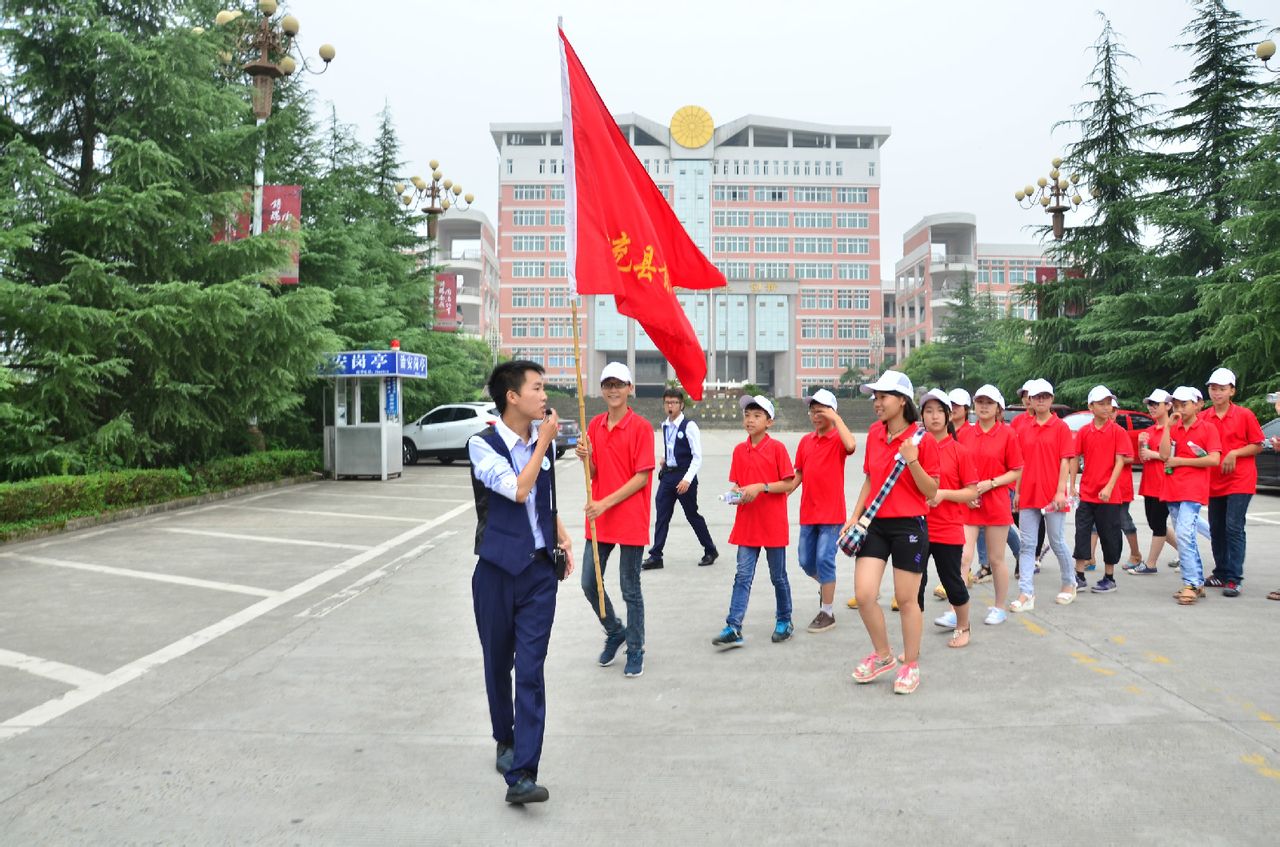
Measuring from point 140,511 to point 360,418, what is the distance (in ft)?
24.4

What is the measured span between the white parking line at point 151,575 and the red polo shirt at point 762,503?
400 cm

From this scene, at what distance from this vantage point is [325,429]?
21.4 metres

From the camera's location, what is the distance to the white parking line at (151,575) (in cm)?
835

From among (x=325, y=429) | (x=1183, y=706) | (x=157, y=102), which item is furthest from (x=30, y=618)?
(x=325, y=429)

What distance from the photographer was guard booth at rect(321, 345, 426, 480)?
20578mm

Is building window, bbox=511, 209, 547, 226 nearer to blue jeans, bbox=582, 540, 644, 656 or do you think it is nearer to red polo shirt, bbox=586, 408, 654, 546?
red polo shirt, bbox=586, 408, 654, 546

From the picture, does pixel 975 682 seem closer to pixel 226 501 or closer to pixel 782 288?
pixel 226 501

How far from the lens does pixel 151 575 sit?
904 centimetres

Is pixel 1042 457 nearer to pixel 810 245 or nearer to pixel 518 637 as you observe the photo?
pixel 518 637

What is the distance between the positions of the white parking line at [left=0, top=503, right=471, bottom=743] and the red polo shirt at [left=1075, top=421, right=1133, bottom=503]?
636 centimetres

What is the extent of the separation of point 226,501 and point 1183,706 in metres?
14.7

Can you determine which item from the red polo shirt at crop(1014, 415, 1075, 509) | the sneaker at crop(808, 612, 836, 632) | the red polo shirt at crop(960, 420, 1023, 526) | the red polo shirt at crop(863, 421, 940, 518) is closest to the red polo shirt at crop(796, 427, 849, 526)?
Answer: the sneaker at crop(808, 612, 836, 632)

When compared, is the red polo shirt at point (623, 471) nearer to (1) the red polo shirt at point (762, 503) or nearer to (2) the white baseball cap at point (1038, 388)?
(1) the red polo shirt at point (762, 503)

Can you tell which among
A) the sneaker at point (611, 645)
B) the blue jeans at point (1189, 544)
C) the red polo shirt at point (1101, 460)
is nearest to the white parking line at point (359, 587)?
the sneaker at point (611, 645)
